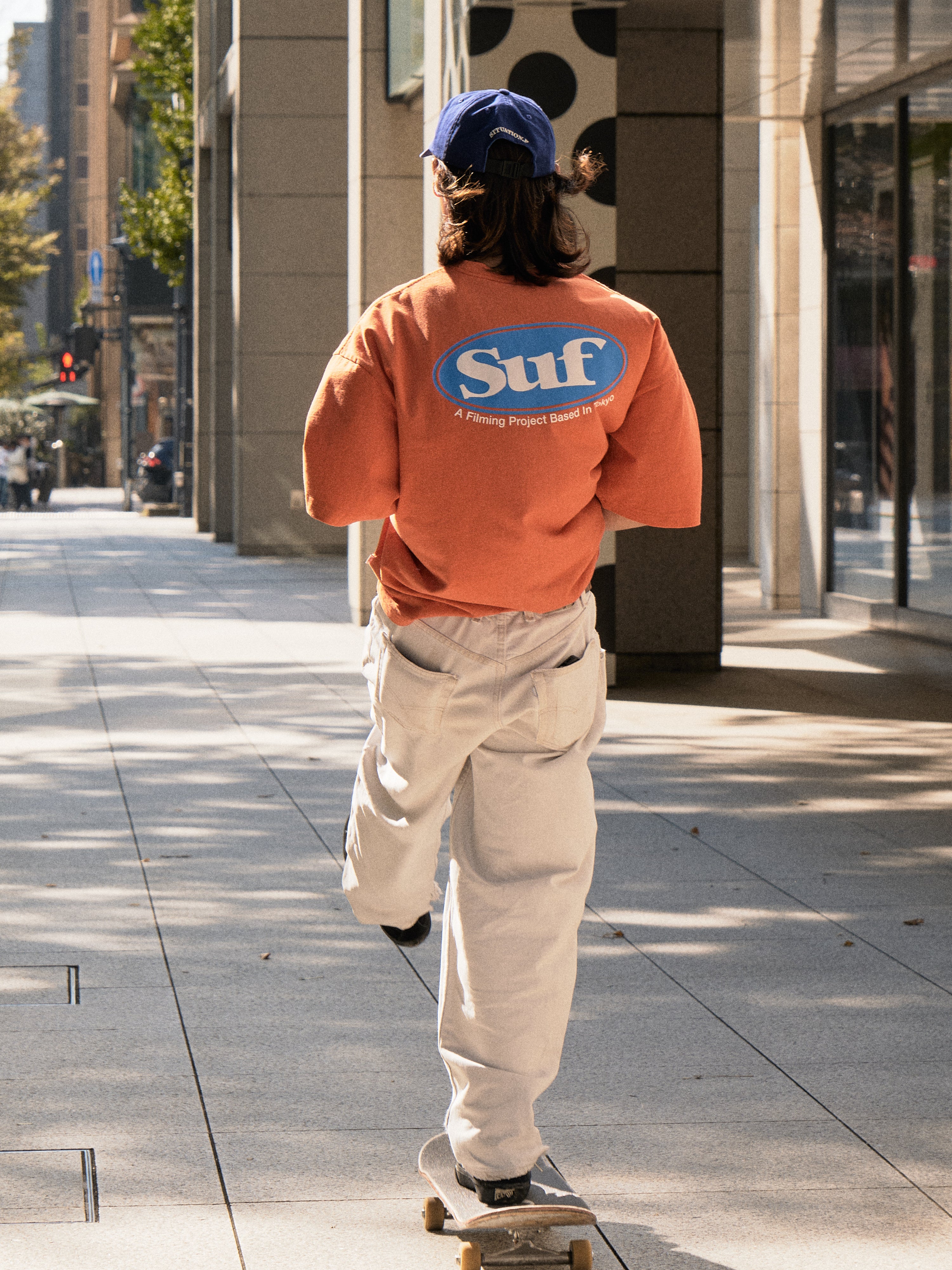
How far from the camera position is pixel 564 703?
10.3 feet

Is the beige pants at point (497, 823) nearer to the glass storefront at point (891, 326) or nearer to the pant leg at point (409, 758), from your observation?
the pant leg at point (409, 758)

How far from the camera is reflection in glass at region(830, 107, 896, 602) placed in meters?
14.1

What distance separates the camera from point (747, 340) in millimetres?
21922

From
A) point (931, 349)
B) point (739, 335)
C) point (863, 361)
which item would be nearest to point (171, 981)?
point (931, 349)

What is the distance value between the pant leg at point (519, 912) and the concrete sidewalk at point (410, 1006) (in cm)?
29

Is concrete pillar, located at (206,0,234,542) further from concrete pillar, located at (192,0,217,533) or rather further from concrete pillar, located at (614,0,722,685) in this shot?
concrete pillar, located at (614,0,722,685)

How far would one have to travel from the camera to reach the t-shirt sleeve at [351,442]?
304 centimetres

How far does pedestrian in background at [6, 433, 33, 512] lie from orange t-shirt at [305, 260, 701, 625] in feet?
120

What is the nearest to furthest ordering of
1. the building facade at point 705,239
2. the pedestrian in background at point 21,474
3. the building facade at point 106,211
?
1. the building facade at point 705,239
2. the pedestrian in background at point 21,474
3. the building facade at point 106,211

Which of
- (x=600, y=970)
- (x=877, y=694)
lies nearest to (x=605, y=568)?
(x=877, y=694)

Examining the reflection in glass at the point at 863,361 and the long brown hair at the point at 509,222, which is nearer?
the long brown hair at the point at 509,222

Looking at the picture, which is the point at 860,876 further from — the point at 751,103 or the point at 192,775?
the point at 751,103

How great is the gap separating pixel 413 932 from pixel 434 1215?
0.50 meters

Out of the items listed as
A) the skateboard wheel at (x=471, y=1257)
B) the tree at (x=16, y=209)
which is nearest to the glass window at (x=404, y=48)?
the skateboard wheel at (x=471, y=1257)
